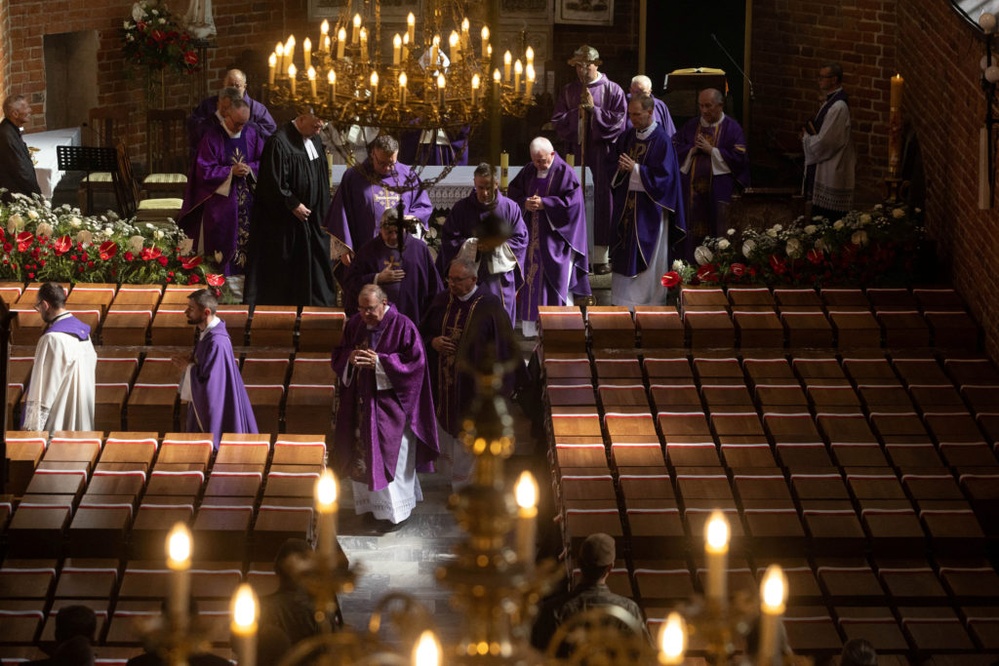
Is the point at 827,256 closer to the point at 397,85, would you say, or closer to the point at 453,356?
the point at 453,356

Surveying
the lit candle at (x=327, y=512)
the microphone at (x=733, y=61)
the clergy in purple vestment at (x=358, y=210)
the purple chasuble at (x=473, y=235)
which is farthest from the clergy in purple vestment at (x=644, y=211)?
the lit candle at (x=327, y=512)

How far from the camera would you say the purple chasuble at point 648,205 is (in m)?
14.0

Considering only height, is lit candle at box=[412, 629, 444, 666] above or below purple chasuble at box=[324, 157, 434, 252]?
below

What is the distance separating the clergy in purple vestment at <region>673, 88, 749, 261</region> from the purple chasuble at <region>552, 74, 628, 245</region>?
70cm

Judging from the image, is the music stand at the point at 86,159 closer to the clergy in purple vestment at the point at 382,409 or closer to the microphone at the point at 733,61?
the clergy in purple vestment at the point at 382,409

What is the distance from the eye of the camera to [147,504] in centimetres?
997

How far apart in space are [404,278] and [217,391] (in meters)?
1.90

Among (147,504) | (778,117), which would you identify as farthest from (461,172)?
(147,504)

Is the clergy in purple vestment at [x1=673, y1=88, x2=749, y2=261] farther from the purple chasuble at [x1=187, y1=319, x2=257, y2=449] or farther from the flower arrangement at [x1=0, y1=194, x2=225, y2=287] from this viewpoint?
the purple chasuble at [x1=187, y1=319, x2=257, y2=449]

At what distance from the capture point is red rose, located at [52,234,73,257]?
12.6 meters

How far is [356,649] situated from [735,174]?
11.2 metres

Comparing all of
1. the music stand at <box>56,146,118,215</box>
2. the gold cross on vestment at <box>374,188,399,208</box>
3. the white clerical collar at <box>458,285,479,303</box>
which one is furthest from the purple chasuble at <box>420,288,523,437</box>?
the music stand at <box>56,146,118,215</box>

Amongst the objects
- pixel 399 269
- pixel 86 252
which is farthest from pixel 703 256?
pixel 86 252

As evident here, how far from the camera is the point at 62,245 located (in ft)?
41.3
